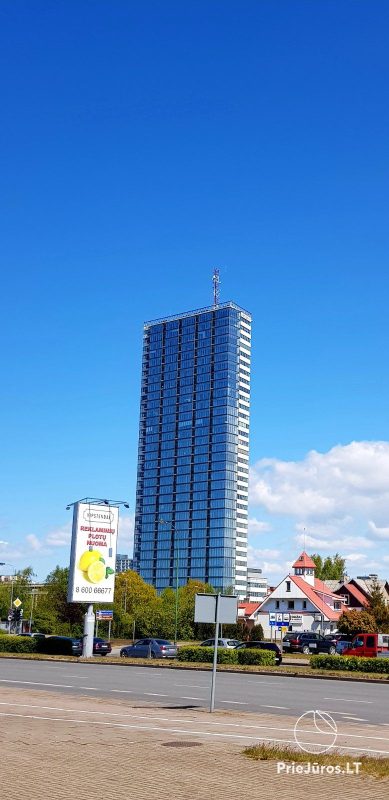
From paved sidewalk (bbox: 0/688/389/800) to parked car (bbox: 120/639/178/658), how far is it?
30.6m

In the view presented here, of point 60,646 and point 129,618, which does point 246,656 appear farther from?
point 129,618

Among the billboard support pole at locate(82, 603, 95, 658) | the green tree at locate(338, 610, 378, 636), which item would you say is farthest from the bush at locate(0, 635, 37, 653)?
the green tree at locate(338, 610, 378, 636)

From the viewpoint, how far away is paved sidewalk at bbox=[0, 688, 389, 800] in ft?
32.0

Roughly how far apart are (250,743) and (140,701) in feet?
29.8

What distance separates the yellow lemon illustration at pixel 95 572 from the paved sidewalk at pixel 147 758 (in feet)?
95.3

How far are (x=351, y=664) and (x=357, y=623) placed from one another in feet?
144

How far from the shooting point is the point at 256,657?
4091cm

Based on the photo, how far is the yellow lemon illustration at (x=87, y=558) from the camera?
48031mm

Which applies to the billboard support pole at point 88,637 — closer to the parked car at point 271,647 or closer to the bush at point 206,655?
the bush at point 206,655

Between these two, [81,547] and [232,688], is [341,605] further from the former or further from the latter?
[232,688]

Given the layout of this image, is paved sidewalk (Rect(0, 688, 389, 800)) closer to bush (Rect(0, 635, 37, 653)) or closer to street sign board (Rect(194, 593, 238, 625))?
street sign board (Rect(194, 593, 238, 625))

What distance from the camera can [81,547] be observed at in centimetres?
4784

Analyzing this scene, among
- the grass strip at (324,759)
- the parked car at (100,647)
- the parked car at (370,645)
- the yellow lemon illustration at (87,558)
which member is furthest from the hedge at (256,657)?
the grass strip at (324,759)

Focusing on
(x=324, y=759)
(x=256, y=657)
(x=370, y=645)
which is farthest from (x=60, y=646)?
(x=324, y=759)
